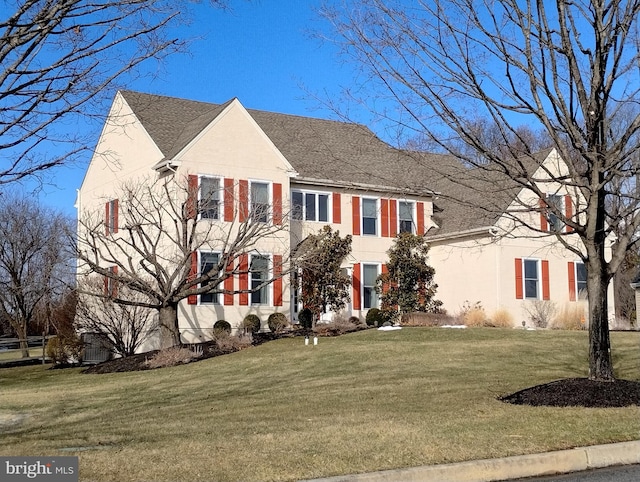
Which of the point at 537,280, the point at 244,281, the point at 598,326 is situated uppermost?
the point at 244,281

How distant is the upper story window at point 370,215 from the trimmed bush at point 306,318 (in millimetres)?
5222

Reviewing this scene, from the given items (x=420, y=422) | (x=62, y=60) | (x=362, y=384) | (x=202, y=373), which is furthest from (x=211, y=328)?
(x=62, y=60)

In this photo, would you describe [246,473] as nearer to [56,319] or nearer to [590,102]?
[590,102]

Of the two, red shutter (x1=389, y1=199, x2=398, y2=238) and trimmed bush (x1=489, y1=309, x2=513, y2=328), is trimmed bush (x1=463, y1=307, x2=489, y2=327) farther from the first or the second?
red shutter (x1=389, y1=199, x2=398, y2=238)

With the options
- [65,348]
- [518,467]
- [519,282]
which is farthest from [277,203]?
[518,467]

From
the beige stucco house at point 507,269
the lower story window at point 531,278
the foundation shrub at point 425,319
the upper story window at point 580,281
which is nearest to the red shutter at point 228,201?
the foundation shrub at point 425,319

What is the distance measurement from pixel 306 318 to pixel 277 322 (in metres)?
1.17

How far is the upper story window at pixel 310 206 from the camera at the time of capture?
29.6 meters

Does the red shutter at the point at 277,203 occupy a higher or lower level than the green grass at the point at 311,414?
higher

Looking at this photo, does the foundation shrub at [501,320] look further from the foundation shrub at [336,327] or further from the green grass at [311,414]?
the green grass at [311,414]

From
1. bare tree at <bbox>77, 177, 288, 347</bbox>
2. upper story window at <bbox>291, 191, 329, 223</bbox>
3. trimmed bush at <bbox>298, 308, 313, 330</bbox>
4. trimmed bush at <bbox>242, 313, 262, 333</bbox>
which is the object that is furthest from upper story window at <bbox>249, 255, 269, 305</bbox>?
upper story window at <bbox>291, 191, 329, 223</bbox>

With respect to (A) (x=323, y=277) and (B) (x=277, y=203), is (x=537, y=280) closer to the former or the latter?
(A) (x=323, y=277)

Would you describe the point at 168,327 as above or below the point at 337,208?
below

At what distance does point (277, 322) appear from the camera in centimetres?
2717
